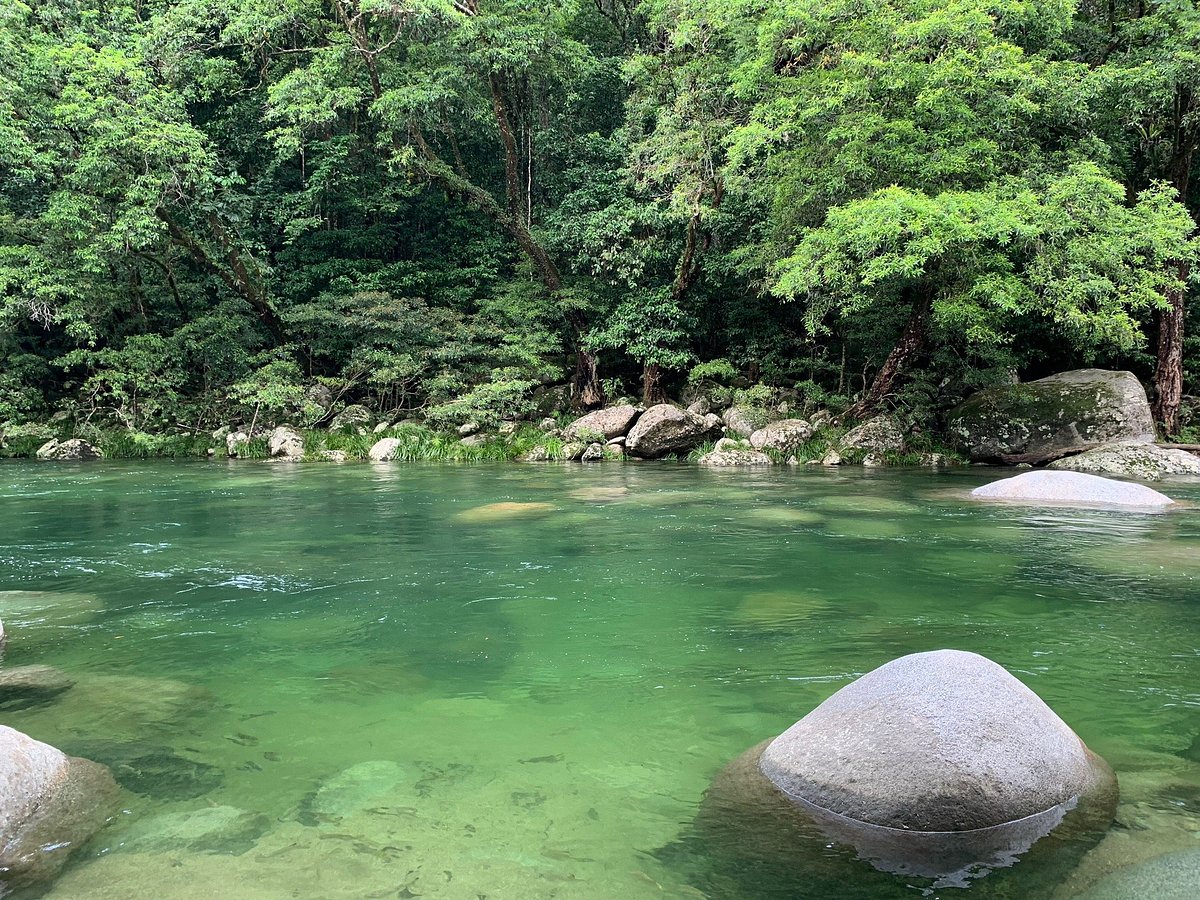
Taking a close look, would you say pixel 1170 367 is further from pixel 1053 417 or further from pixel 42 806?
pixel 42 806

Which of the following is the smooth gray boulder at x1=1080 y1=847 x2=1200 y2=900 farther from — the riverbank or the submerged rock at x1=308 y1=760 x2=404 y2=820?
the riverbank

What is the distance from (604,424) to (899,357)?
624 centimetres

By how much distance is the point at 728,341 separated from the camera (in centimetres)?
2050

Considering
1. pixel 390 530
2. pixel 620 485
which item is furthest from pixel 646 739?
pixel 620 485

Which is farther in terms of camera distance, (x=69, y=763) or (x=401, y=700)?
(x=401, y=700)

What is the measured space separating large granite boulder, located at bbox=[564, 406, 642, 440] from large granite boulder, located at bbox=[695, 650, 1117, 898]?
14.4 m

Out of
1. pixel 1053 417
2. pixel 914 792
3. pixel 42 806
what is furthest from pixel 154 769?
pixel 1053 417

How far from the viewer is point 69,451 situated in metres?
18.0

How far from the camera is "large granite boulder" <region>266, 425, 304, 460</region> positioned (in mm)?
17781

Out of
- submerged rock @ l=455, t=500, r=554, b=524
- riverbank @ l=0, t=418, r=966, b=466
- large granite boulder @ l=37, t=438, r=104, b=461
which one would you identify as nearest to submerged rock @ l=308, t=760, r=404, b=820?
submerged rock @ l=455, t=500, r=554, b=524

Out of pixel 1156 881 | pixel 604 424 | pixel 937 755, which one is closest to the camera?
pixel 1156 881

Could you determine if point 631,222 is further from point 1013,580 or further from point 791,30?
point 1013,580

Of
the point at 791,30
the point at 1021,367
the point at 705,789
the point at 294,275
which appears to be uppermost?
the point at 791,30

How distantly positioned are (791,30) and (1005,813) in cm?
1500
